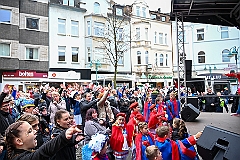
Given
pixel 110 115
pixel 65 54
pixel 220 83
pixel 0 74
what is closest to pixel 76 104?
pixel 110 115

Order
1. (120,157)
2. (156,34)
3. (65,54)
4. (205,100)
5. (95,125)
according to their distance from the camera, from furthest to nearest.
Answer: (156,34)
(65,54)
(205,100)
(120,157)
(95,125)

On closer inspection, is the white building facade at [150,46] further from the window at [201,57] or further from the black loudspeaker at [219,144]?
the black loudspeaker at [219,144]

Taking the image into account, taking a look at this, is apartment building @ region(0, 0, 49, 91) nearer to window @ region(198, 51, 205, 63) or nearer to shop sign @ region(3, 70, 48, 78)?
shop sign @ region(3, 70, 48, 78)

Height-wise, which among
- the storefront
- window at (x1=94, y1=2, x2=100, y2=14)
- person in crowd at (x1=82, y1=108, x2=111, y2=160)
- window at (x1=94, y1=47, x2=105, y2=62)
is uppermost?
window at (x1=94, y1=2, x2=100, y2=14)

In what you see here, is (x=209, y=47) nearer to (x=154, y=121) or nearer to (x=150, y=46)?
(x=150, y=46)

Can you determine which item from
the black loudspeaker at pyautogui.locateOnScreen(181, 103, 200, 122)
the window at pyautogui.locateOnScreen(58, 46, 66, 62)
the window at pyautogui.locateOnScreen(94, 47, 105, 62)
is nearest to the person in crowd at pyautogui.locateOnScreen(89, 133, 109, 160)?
the black loudspeaker at pyautogui.locateOnScreen(181, 103, 200, 122)

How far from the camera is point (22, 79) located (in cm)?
2498

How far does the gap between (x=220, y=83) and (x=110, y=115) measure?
22.3 m

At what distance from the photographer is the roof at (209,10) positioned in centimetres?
945

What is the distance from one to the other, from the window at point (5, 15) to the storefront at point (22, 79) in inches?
194

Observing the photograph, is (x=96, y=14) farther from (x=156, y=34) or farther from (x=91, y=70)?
(x=156, y=34)

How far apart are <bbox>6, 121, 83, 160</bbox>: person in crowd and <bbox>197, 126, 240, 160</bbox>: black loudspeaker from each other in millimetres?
1770

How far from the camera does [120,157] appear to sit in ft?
19.0

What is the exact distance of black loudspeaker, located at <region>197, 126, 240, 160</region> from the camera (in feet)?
9.92
